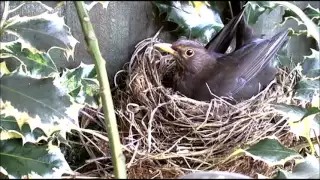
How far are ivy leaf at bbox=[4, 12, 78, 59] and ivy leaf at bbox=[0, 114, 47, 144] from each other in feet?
0.46

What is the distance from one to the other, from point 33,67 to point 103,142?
22cm

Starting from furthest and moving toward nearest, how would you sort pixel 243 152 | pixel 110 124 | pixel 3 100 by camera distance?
pixel 243 152 → pixel 3 100 → pixel 110 124

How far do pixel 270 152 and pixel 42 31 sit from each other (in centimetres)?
48

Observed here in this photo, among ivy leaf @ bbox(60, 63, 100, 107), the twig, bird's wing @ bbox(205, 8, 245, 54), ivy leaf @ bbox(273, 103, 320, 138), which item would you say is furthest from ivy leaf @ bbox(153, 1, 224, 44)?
the twig

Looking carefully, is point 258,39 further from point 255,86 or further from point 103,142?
point 103,142

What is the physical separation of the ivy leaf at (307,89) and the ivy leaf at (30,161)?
0.48 meters

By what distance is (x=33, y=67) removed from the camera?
3.44 ft

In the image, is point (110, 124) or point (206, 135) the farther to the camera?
point (206, 135)

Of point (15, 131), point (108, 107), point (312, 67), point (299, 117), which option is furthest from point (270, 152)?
point (15, 131)

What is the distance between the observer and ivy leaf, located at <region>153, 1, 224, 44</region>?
4.42 ft

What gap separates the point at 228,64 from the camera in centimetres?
134

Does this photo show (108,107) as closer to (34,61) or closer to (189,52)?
(34,61)

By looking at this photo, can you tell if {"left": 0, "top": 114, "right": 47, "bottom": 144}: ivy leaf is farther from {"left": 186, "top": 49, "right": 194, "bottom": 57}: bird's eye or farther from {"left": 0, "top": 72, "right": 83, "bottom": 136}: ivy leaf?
{"left": 186, "top": 49, "right": 194, "bottom": 57}: bird's eye

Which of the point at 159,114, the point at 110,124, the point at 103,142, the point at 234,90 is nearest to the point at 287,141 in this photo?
the point at 234,90
